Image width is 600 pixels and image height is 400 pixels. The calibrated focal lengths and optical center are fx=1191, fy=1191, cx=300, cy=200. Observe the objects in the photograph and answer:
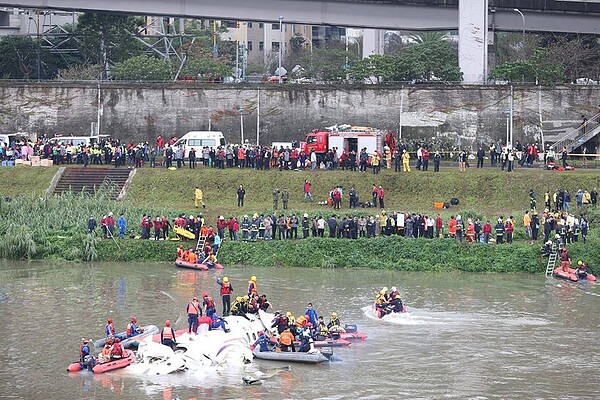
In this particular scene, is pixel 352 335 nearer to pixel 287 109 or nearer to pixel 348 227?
pixel 348 227

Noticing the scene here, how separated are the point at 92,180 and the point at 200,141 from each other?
699 centimetres

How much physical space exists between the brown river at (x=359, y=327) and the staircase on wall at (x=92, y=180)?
8786 mm

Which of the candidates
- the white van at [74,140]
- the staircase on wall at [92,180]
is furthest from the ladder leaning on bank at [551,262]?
the white van at [74,140]

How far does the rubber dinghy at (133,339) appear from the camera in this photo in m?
34.1

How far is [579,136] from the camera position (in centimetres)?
6544

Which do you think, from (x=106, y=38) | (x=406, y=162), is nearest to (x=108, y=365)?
(x=406, y=162)

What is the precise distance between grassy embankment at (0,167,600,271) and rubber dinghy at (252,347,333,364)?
1481 cm

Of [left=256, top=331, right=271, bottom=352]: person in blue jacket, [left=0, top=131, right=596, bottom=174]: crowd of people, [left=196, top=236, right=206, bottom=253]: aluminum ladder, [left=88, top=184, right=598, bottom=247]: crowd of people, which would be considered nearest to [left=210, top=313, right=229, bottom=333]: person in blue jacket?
[left=256, top=331, right=271, bottom=352]: person in blue jacket

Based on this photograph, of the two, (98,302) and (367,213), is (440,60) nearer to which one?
(367,213)

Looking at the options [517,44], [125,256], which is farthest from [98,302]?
[517,44]

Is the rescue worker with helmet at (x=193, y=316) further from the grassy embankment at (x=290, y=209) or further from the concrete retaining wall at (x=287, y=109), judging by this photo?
the concrete retaining wall at (x=287, y=109)

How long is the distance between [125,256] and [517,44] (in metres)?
64.9

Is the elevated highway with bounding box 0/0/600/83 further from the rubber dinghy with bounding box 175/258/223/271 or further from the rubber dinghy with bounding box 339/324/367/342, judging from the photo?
the rubber dinghy with bounding box 339/324/367/342

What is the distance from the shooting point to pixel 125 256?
49.8 meters
